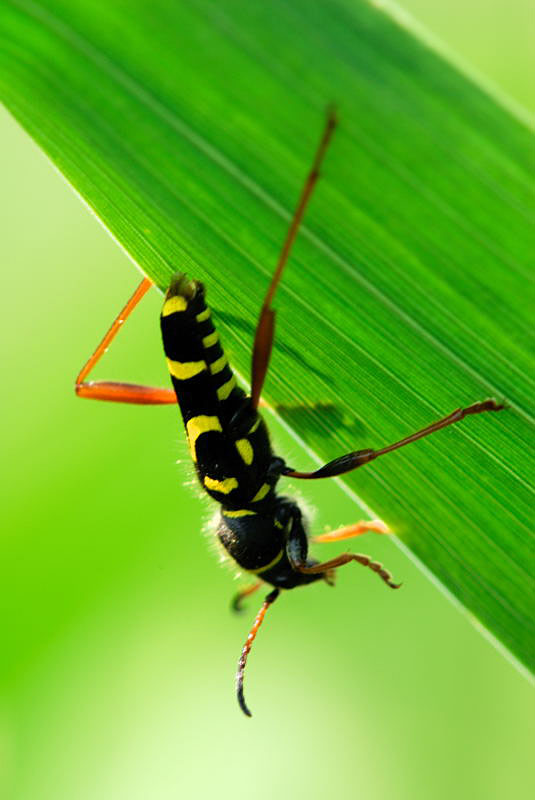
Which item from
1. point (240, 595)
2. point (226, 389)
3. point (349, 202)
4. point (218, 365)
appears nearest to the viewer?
point (349, 202)

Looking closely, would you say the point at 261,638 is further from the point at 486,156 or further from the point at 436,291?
the point at 486,156

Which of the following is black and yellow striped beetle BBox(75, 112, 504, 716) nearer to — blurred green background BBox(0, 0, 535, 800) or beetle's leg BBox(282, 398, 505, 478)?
beetle's leg BBox(282, 398, 505, 478)

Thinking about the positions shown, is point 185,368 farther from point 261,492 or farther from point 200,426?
point 261,492

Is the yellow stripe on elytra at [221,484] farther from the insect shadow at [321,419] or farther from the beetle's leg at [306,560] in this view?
the insect shadow at [321,419]

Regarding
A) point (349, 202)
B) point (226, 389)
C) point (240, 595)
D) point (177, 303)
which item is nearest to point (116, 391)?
point (226, 389)

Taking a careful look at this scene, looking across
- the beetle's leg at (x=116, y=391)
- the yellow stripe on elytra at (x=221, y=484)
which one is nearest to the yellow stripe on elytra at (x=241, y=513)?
the yellow stripe on elytra at (x=221, y=484)

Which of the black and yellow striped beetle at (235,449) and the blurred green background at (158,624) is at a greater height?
the black and yellow striped beetle at (235,449)

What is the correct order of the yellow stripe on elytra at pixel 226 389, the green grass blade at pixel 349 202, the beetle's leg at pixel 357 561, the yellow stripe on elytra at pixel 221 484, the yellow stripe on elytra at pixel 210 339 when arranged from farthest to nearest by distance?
1. the yellow stripe on elytra at pixel 221 484
2. the beetle's leg at pixel 357 561
3. the yellow stripe on elytra at pixel 226 389
4. the yellow stripe on elytra at pixel 210 339
5. the green grass blade at pixel 349 202
